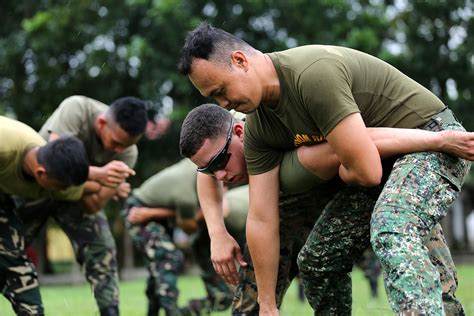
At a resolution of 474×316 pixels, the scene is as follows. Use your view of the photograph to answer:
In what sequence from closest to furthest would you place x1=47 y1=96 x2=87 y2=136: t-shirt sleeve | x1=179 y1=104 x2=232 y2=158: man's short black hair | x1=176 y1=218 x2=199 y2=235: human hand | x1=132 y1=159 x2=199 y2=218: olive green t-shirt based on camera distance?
x1=179 y1=104 x2=232 y2=158: man's short black hair < x1=47 y1=96 x2=87 y2=136: t-shirt sleeve < x1=132 y1=159 x2=199 y2=218: olive green t-shirt < x1=176 y1=218 x2=199 y2=235: human hand

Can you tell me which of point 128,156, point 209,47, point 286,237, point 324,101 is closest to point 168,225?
point 128,156

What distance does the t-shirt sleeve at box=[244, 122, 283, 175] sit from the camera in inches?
179

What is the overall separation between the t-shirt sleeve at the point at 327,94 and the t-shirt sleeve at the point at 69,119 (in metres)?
3.73

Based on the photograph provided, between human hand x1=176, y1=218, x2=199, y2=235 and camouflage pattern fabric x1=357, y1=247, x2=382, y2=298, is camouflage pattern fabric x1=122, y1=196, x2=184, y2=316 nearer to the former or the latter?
human hand x1=176, y1=218, x2=199, y2=235

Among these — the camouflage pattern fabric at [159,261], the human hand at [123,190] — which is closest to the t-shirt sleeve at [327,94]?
the human hand at [123,190]

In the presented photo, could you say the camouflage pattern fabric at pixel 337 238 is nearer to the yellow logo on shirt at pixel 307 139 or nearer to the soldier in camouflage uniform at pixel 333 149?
the soldier in camouflage uniform at pixel 333 149

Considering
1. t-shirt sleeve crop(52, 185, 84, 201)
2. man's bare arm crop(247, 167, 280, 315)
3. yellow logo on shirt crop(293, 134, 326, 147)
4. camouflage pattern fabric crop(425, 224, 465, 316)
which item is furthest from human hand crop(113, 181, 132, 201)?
camouflage pattern fabric crop(425, 224, 465, 316)

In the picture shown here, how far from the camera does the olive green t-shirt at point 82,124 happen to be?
7.21 metres

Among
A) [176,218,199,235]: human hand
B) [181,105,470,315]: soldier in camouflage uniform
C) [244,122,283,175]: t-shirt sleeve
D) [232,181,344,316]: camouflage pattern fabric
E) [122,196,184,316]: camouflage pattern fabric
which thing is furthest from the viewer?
[176,218,199,235]: human hand

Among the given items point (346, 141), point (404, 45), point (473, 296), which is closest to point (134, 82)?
point (404, 45)

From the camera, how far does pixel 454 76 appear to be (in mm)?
21094

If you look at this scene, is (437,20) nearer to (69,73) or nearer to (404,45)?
(404,45)

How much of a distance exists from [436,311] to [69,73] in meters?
19.4

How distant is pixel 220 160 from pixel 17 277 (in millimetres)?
2137
